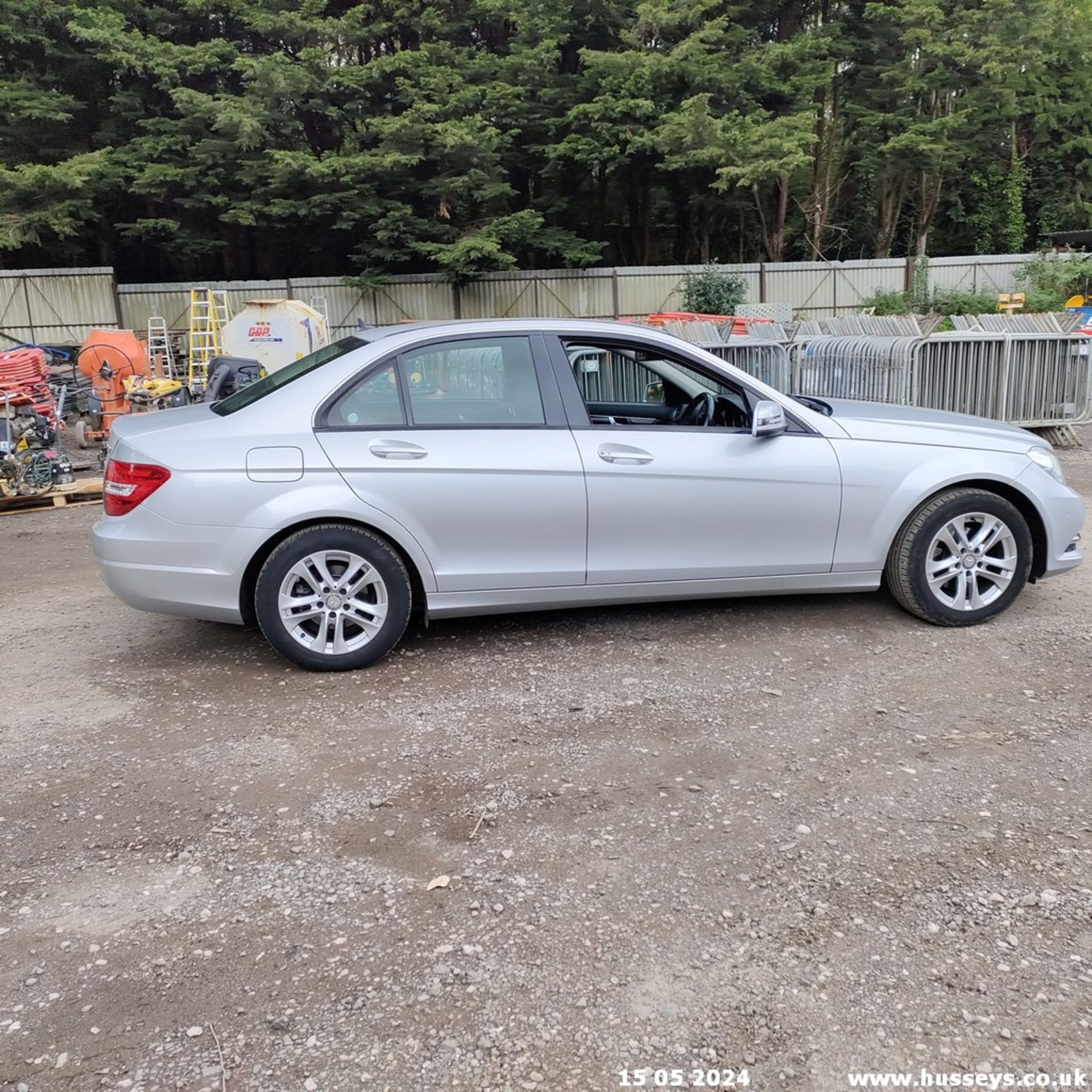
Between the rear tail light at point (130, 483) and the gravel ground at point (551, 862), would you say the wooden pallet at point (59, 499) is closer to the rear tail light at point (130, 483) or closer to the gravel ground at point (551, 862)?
the gravel ground at point (551, 862)

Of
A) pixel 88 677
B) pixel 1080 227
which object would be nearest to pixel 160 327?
pixel 88 677

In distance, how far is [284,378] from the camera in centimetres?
512

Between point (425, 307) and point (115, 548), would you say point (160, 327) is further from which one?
point (115, 548)

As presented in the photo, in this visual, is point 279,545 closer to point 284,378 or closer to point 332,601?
point 332,601

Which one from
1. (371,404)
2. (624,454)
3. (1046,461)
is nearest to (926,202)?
(1046,461)

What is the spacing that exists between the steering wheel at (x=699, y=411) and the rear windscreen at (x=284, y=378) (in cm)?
190

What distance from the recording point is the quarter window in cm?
490

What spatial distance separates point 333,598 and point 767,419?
230 cm

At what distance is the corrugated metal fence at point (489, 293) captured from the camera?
2289 cm

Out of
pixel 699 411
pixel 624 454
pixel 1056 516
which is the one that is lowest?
pixel 1056 516

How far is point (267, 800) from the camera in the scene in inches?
143

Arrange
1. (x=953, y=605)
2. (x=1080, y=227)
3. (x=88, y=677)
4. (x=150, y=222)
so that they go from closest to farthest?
(x=88, y=677) < (x=953, y=605) < (x=150, y=222) < (x=1080, y=227)

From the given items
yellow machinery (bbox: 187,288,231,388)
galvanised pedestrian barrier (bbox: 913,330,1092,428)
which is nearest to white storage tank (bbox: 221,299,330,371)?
yellow machinery (bbox: 187,288,231,388)

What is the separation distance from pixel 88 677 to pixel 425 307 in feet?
75.1
